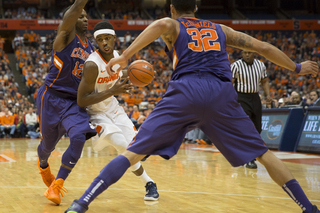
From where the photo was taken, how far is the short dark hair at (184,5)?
124 inches

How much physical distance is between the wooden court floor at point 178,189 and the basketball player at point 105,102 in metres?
0.44

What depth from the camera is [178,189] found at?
4.78 meters

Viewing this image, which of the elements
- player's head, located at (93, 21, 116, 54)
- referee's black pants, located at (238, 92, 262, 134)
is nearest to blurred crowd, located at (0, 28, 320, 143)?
referee's black pants, located at (238, 92, 262, 134)

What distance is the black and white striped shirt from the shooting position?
674 cm

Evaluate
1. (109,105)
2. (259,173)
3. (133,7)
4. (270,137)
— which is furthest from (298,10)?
(109,105)

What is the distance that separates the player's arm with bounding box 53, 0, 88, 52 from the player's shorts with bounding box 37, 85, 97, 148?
1.93 feet

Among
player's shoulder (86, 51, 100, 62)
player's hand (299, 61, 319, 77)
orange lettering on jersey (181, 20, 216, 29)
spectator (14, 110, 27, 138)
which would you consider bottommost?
spectator (14, 110, 27, 138)

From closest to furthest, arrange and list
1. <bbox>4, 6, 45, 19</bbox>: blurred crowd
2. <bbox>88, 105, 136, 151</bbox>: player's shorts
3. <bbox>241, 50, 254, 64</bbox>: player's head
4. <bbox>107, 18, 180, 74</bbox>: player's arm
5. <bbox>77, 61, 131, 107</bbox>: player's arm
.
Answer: <bbox>107, 18, 180, 74</bbox>: player's arm → <bbox>77, 61, 131, 107</bbox>: player's arm → <bbox>88, 105, 136, 151</bbox>: player's shorts → <bbox>241, 50, 254, 64</bbox>: player's head → <bbox>4, 6, 45, 19</bbox>: blurred crowd

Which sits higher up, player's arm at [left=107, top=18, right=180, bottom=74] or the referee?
player's arm at [left=107, top=18, right=180, bottom=74]

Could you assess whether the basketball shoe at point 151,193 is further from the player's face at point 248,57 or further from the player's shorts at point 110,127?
the player's face at point 248,57

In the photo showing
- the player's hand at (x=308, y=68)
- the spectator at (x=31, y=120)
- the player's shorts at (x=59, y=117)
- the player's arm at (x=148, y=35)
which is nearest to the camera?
the player's arm at (x=148, y=35)

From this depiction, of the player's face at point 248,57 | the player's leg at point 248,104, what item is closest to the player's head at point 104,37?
the player's leg at point 248,104

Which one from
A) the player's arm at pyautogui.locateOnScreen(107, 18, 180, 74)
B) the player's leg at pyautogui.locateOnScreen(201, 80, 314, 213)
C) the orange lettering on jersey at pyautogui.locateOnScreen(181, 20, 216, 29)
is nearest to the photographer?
the player's arm at pyautogui.locateOnScreen(107, 18, 180, 74)

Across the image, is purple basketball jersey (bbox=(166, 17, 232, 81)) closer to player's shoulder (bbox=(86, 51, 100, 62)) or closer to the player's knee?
player's shoulder (bbox=(86, 51, 100, 62))
